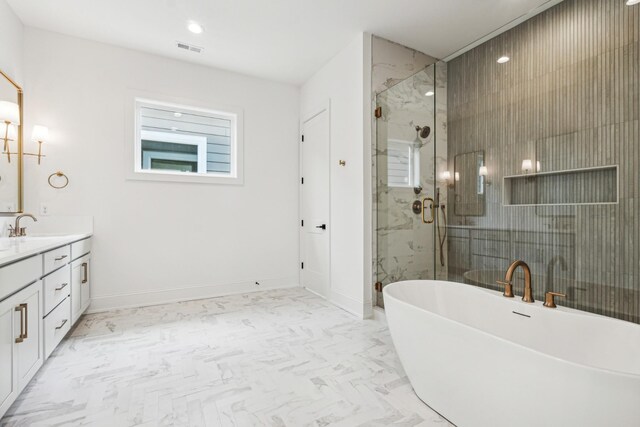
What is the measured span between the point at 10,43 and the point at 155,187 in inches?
66.1

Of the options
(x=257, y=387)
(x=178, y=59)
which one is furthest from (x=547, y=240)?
(x=178, y=59)

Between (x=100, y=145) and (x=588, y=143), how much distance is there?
14.7 feet

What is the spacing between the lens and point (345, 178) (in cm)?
342

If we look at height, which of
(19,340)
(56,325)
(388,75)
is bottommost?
(56,325)

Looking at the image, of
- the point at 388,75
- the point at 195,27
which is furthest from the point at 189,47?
the point at 388,75

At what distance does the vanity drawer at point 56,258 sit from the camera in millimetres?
2045

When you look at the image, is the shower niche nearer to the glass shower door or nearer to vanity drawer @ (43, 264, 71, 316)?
the glass shower door

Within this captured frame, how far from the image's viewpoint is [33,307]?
6.00 ft

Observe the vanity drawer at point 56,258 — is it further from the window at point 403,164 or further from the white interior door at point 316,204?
the window at point 403,164

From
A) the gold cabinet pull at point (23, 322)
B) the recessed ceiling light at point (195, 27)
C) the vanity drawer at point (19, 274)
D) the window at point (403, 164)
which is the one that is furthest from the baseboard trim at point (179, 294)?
the recessed ceiling light at point (195, 27)

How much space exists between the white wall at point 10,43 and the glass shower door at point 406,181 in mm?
3321

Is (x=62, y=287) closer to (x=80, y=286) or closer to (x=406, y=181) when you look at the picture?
(x=80, y=286)

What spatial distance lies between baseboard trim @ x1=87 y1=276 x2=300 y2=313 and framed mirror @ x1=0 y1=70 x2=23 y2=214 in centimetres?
119

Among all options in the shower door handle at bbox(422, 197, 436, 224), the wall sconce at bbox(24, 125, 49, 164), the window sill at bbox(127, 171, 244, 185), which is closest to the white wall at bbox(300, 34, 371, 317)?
the shower door handle at bbox(422, 197, 436, 224)
